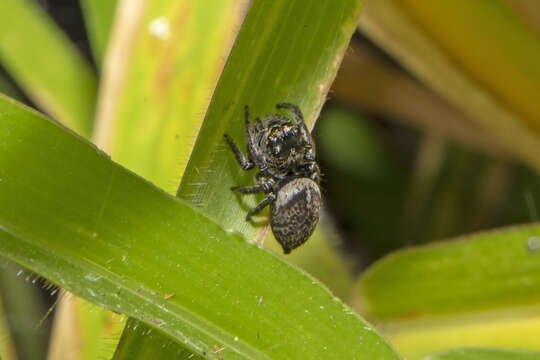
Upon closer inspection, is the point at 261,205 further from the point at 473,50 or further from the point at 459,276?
the point at 473,50

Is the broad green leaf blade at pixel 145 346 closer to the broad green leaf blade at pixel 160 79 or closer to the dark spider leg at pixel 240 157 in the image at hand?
the dark spider leg at pixel 240 157

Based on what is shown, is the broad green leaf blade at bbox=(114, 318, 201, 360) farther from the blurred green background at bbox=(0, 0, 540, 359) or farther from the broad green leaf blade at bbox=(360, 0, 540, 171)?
the broad green leaf blade at bbox=(360, 0, 540, 171)

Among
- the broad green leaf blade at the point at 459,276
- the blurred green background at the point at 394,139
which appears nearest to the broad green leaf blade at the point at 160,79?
the blurred green background at the point at 394,139

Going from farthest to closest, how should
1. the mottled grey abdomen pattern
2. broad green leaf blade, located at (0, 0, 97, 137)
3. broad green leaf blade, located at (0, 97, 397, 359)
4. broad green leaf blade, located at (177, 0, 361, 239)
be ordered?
1. broad green leaf blade, located at (0, 0, 97, 137)
2. the mottled grey abdomen pattern
3. broad green leaf blade, located at (177, 0, 361, 239)
4. broad green leaf blade, located at (0, 97, 397, 359)

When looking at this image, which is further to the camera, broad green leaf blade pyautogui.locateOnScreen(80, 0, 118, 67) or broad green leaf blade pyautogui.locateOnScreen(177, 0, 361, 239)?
broad green leaf blade pyautogui.locateOnScreen(80, 0, 118, 67)

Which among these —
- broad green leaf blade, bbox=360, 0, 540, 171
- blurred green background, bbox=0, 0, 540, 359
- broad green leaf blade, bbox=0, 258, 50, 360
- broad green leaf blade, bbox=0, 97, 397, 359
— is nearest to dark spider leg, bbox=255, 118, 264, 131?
blurred green background, bbox=0, 0, 540, 359

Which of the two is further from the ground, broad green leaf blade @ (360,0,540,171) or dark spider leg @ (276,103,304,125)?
broad green leaf blade @ (360,0,540,171)
